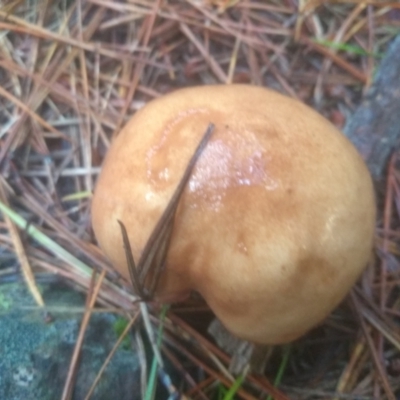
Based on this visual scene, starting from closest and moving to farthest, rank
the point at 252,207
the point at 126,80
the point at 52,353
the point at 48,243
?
the point at 252,207 → the point at 52,353 → the point at 48,243 → the point at 126,80

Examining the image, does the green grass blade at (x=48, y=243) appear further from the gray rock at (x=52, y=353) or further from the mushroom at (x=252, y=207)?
the mushroom at (x=252, y=207)

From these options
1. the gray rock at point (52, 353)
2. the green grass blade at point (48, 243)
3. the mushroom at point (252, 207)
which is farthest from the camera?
the green grass blade at point (48, 243)

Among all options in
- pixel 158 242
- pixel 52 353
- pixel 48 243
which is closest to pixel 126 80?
pixel 48 243

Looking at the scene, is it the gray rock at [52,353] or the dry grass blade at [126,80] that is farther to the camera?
the dry grass blade at [126,80]

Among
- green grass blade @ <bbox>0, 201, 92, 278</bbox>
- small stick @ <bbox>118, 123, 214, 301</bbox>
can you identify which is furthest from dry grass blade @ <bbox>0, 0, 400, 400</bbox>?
small stick @ <bbox>118, 123, 214, 301</bbox>

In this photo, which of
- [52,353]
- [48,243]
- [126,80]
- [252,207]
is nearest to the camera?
[252,207]

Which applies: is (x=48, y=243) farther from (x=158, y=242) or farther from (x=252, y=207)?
(x=252, y=207)

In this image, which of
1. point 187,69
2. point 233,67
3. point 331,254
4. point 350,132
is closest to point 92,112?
point 187,69

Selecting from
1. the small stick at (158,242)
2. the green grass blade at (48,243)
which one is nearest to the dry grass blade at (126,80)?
the green grass blade at (48,243)
